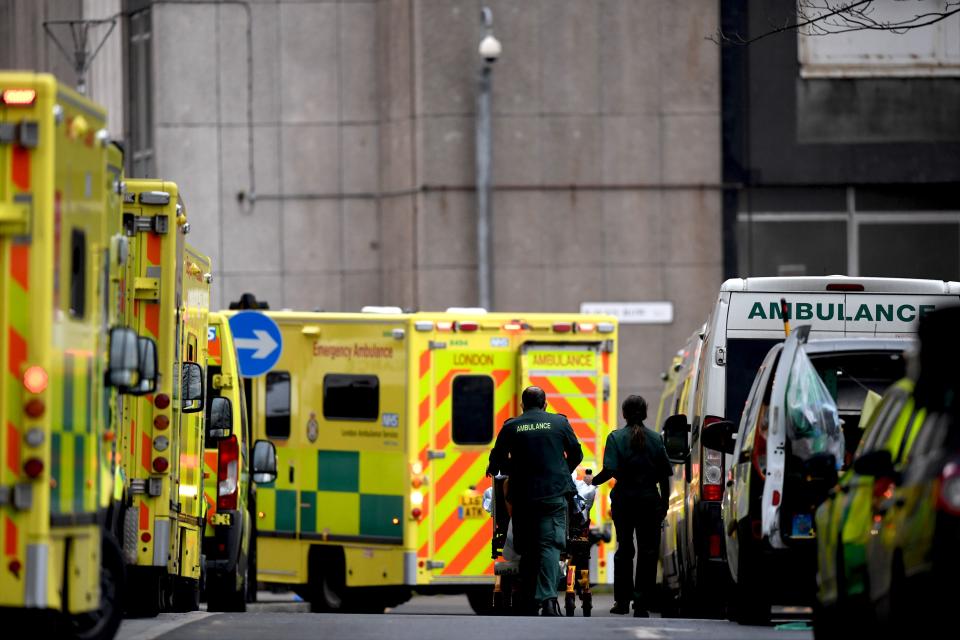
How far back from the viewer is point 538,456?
45.8 feet

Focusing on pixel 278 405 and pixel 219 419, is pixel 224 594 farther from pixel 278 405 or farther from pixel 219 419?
pixel 278 405

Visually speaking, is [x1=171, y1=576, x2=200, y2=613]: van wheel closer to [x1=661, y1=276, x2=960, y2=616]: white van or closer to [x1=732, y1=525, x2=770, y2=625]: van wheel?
[x1=661, y1=276, x2=960, y2=616]: white van

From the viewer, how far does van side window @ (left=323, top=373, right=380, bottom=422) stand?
18.1 m

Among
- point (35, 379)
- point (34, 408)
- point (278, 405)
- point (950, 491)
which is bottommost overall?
point (278, 405)

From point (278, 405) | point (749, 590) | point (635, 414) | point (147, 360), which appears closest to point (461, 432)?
point (278, 405)

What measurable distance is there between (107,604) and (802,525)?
3856 millimetres

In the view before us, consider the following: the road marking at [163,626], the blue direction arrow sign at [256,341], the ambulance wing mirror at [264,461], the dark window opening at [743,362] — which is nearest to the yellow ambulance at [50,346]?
the road marking at [163,626]

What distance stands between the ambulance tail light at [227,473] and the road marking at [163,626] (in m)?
1.96

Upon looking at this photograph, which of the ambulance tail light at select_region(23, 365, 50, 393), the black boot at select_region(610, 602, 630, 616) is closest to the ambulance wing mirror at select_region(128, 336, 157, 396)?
the ambulance tail light at select_region(23, 365, 50, 393)

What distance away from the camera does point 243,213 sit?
2838cm

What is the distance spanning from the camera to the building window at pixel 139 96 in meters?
30.0

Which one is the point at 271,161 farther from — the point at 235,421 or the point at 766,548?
the point at 766,548

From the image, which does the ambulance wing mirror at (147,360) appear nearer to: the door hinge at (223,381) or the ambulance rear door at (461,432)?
the door hinge at (223,381)

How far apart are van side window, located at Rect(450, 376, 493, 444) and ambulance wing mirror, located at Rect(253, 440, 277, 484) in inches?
95.6
